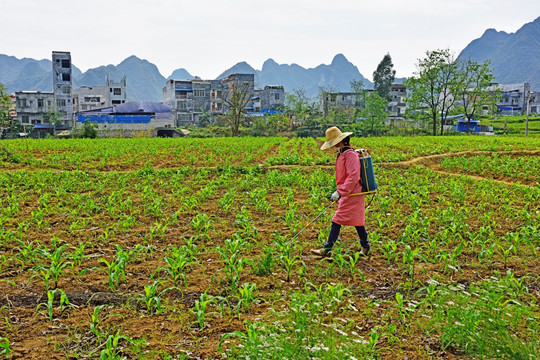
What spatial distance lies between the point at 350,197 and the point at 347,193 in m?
0.10

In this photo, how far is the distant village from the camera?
52.7m

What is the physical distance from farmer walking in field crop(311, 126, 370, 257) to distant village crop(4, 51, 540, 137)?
1791 inches

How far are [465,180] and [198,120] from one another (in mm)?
55072

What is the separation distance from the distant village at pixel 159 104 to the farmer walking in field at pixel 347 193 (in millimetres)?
45496

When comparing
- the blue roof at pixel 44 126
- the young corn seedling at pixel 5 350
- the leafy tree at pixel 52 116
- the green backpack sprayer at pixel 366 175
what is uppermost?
the leafy tree at pixel 52 116

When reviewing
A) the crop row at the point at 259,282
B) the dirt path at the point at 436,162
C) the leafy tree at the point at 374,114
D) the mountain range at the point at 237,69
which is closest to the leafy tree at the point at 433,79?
the leafy tree at the point at 374,114

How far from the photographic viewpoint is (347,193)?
5.89 m

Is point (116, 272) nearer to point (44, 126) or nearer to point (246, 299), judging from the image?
point (246, 299)

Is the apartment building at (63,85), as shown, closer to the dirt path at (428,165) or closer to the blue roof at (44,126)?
the blue roof at (44,126)

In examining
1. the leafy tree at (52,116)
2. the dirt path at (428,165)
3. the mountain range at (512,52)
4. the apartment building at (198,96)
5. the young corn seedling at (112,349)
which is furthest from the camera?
the mountain range at (512,52)

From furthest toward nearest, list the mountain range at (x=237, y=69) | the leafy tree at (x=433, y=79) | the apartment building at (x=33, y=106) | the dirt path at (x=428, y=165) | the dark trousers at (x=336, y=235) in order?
1. the mountain range at (x=237, y=69)
2. the apartment building at (x=33, y=106)
3. the leafy tree at (x=433, y=79)
4. the dirt path at (x=428, y=165)
5. the dark trousers at (x=336, y=235)

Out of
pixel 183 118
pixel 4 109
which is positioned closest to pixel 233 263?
pixel 4 109

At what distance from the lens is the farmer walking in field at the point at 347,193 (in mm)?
5898

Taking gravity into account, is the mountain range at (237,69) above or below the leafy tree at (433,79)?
above
